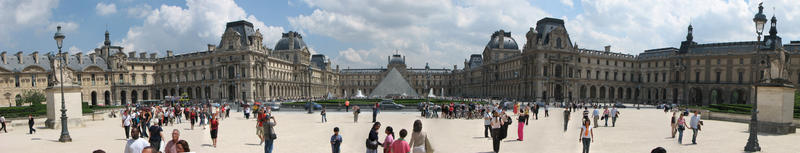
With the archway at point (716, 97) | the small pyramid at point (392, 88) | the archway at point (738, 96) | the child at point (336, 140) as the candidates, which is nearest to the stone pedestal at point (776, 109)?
the child at point (336, 140)

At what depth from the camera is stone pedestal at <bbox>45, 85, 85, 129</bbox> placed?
20312mm

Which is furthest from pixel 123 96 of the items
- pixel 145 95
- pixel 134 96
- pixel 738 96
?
pixel 738 96

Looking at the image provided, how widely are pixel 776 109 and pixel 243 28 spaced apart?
68.5 m

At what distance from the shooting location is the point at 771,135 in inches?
690

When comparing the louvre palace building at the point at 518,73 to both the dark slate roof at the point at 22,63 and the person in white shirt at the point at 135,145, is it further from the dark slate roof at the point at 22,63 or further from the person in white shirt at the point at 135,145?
the person in white shirt at the point at 135,145

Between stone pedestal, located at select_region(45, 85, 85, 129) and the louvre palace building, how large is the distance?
44636 millimetres

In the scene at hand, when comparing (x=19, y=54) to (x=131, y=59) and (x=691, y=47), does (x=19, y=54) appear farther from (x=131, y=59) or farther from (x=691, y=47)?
(x=691, y=47)

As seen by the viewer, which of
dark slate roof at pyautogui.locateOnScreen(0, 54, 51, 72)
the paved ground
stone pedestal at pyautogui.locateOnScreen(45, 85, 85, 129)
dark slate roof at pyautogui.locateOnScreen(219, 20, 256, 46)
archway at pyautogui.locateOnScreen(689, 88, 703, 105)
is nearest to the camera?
the paved ground

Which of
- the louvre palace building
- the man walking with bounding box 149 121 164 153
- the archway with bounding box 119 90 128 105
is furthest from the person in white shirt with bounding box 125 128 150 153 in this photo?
the archway with bounding box 119 90 128 105

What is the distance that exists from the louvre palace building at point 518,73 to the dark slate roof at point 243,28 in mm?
184

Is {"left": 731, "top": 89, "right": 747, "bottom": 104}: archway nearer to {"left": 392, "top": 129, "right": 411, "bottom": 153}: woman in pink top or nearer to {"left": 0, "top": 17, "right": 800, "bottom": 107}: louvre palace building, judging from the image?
{"left": 0, "top": 17, "right": 800, "bottom": 107}: louvre palace building

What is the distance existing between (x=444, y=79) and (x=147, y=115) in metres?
118

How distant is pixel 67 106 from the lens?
2069cm

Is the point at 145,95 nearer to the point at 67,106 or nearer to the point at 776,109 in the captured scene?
the point at 67,106
